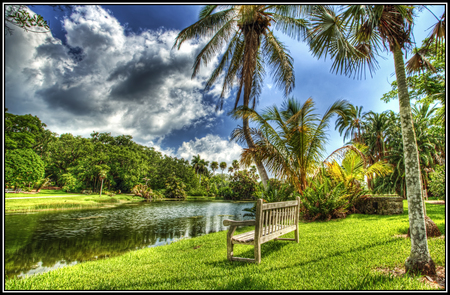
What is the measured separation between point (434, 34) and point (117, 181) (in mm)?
58008

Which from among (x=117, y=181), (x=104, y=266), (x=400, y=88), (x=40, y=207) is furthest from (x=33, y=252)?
(x=117, y=181)

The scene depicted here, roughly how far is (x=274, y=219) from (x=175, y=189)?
→ 47132mm

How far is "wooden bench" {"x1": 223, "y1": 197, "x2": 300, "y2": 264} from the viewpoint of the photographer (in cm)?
362

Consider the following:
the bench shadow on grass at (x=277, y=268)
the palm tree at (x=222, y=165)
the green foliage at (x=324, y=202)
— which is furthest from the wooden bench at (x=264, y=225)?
the palm tree at (x=222, y=165)

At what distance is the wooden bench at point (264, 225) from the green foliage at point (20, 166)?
26498 mm

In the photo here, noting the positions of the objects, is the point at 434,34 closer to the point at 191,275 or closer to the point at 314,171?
the point at 191,275

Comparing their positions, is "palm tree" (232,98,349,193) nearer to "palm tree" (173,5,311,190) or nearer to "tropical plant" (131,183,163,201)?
"palm tree" (173,5,311,190)

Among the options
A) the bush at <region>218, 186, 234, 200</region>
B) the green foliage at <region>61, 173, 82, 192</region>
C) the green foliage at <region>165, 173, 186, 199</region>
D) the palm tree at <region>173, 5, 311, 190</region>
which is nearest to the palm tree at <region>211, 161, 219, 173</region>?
the bush at <region>218, 186, 234, 200</region>

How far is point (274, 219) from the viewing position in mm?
4215

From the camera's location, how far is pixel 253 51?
9125mm

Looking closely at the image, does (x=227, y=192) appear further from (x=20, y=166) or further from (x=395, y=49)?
(x=395, y=49)

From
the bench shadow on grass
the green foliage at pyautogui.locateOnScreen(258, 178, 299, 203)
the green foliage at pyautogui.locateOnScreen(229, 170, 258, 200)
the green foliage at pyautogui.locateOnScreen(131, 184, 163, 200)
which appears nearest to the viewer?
the bench shadow on grass

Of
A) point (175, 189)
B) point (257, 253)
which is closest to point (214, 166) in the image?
point (175, 189)

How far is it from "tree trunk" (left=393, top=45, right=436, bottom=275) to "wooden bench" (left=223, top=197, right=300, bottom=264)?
1988 millimetres
